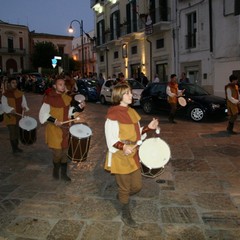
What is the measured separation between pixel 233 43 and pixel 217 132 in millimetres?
10012

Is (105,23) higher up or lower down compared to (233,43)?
higher up

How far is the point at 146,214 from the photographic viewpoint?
15.8 ft

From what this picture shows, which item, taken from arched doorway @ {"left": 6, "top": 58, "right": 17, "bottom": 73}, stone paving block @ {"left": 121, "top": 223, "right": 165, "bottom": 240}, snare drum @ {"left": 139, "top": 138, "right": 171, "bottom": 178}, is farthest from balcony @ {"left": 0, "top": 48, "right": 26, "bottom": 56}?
stone paving block @ {"left": 121, "top": 223, "right": 165, "bottom": 240}

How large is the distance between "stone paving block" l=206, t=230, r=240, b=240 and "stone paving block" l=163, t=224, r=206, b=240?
0.09 m

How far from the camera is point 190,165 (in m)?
7.27

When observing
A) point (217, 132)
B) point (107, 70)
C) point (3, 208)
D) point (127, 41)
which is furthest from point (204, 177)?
point (107, 70)

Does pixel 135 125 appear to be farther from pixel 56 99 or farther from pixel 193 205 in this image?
pixel 56 99

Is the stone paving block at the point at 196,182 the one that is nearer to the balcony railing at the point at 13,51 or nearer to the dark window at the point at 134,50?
the dark window at the point at 134,50

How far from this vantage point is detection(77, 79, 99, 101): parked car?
23.4m

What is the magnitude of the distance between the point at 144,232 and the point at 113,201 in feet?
3.61

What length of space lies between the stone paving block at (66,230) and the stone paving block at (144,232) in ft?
1.78

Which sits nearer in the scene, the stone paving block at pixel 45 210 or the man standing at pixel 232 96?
the stone paving block at pixel 45 210

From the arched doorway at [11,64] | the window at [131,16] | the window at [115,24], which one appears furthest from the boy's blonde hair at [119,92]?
the arched doorway at [11,64]

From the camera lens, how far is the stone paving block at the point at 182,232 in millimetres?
4145
